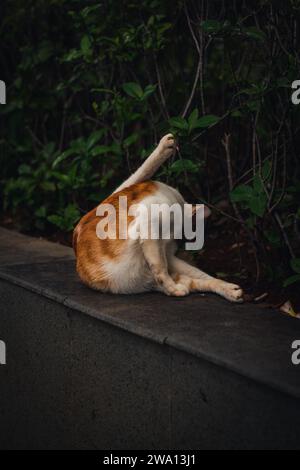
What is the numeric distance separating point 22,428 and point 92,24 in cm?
212

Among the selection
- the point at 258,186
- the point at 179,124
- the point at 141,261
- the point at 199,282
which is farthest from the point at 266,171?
the point at 141,261

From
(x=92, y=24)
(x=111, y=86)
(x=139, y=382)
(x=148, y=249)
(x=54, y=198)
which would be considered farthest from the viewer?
(x=54, y=198)

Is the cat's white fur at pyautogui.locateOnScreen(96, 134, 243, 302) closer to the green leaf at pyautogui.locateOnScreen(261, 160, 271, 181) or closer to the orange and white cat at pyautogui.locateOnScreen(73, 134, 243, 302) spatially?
the orange and white cat at pyautogui.locateOnScreen(73, 134, 243, 302)

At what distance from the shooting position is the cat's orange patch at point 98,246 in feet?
9.80

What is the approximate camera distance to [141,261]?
2.95 metres

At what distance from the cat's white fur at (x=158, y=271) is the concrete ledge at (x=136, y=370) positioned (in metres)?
0.06

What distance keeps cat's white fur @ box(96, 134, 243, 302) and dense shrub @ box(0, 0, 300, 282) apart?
267 mm

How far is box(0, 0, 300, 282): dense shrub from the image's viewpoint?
3.16m

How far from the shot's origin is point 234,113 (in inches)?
136

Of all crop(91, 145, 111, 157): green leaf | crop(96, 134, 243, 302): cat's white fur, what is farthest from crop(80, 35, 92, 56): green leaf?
crop(96, 134, 243, 302): cat's white fur

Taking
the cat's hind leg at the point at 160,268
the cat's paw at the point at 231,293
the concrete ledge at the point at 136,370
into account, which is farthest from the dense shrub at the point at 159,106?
the concrete ledge at the point at 136,370

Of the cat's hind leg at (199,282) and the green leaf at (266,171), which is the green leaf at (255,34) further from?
the cat's hind leg at (199,282)
